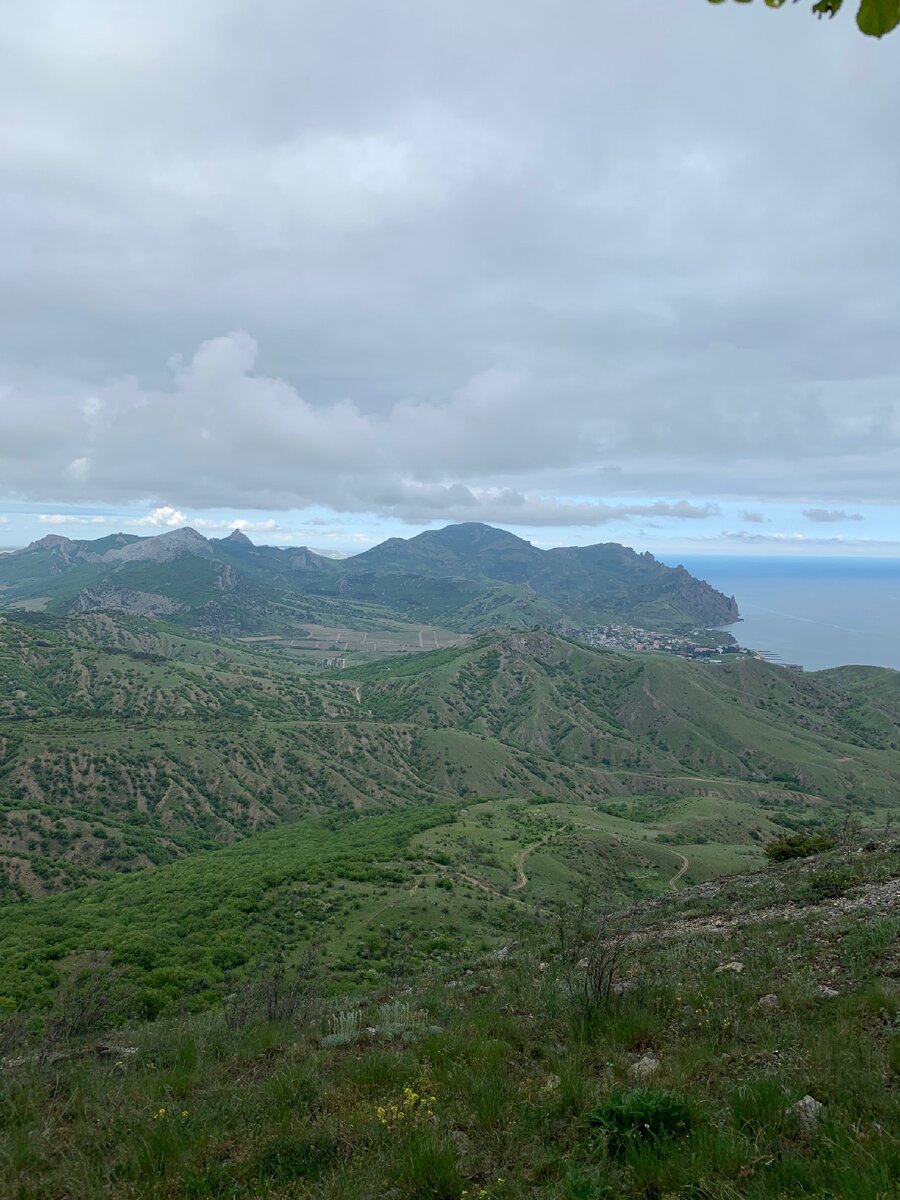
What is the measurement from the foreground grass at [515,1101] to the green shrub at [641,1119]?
20mm

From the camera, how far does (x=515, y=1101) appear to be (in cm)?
657

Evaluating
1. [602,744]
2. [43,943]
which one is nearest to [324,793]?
[43,943]

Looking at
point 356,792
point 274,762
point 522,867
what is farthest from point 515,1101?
point 274,762

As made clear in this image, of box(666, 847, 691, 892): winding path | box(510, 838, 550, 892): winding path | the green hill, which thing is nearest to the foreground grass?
the green hill

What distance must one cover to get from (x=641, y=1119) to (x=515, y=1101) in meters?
1.73

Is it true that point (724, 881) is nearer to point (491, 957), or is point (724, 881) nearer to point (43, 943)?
point (491, 957)

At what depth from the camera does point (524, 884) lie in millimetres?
57625

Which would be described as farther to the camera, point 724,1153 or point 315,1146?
point 315,1146

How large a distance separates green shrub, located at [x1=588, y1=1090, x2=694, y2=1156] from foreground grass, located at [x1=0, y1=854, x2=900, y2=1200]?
0.07 feet

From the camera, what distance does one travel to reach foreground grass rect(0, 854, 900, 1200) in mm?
4895

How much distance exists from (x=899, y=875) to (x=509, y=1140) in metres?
16.6

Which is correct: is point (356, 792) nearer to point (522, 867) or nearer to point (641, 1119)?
point (522, 867)

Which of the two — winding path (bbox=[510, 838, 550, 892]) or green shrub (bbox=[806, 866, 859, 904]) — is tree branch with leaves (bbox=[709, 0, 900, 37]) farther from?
winding path (bbox=[510, 838, 550, 892])

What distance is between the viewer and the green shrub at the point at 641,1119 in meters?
5.28
